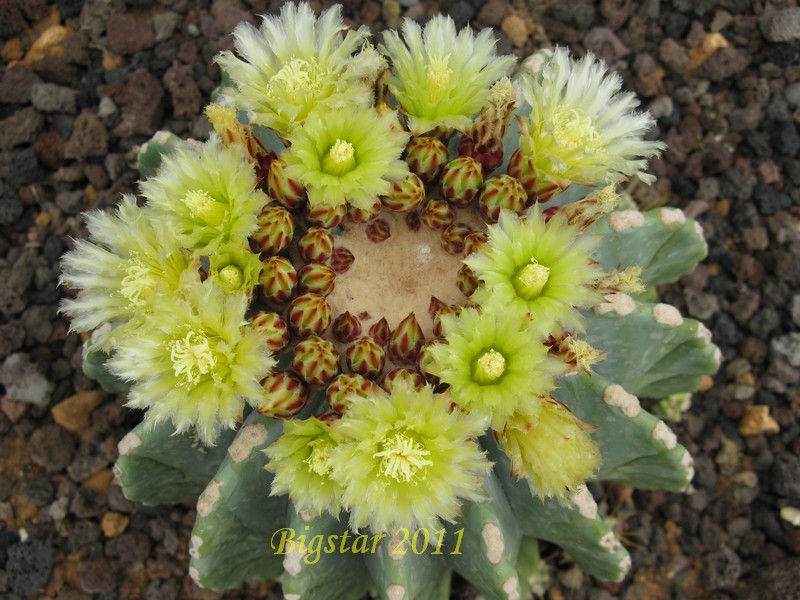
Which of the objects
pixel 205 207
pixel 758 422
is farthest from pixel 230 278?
pixel 758 422

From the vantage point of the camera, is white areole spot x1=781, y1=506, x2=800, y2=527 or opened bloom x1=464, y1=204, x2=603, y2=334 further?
white areole spot x1=781, y1=506, x2=800, y2=527

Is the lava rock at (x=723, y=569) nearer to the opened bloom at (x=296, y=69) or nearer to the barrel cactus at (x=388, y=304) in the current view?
the barrel cactus at (x=388, y=304)

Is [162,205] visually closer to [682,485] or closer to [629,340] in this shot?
[629,340]

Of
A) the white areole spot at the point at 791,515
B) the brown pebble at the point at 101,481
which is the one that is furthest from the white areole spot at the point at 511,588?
the brown pebble at the point at 101,481

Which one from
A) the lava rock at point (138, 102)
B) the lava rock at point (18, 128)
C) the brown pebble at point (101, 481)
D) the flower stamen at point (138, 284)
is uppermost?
the flower stamen at point (138, 284)

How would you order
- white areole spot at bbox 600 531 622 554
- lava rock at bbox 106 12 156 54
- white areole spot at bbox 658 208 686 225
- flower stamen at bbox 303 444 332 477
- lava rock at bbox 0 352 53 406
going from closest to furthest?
flower stamen at bbox 303 444 332 477, white areole spot at bbox 600 531 622 554, white areole spot at bbox 658 208 686 225, lava rock at bbox 0 352 53 406, lava rock at bbox 106 12 156 54

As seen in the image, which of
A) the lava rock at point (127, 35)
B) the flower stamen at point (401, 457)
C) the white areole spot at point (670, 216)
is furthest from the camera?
the lava rock at point (127, 35)

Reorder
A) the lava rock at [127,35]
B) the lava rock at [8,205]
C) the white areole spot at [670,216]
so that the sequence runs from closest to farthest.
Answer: the white areole spot at [670,216] → the lava rock at [8,205] → the lava rock at [127,35]

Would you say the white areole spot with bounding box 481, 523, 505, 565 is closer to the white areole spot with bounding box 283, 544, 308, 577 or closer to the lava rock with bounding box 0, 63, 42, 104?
the white areole spot with bounding box 283, 544, 308, 577

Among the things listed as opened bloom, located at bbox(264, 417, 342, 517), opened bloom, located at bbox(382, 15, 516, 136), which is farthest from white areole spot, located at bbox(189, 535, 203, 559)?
opened bloom, located at bbox(382, 15, 516, 136)
